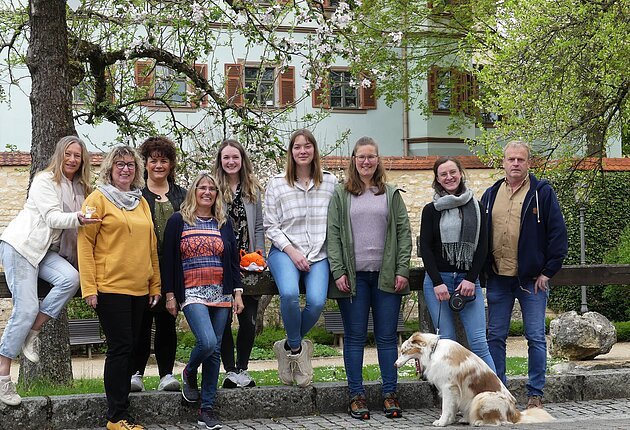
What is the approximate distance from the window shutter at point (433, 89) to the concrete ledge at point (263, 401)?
24748 mm

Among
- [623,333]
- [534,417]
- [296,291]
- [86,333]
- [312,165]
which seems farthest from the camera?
[623,333]

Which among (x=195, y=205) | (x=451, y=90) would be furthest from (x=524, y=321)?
(x=451, y=90)

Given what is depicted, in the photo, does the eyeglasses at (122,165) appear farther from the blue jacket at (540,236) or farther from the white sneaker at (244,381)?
the blue jacket at (540,236)

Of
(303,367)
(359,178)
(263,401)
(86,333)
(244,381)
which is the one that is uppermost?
(359,178)

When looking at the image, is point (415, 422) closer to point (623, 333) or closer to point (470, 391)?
point (470, 391)

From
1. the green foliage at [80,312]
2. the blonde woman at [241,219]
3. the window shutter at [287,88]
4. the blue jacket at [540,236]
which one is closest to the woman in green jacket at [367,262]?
the blonde woman at [241,219]

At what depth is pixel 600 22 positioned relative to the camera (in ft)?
53.4

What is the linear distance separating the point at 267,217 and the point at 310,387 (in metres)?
1.43

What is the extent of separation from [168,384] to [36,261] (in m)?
1.48

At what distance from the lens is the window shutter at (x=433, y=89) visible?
33.2m

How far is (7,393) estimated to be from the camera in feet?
24.2

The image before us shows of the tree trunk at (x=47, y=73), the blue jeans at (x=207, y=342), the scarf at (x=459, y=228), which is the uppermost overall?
the tree trunk at (x=47, y=73)

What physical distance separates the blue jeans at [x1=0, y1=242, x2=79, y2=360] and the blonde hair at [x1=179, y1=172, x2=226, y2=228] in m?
0.93

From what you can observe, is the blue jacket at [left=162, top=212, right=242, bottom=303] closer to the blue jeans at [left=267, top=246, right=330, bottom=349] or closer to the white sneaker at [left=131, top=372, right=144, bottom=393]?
the blue jeans at [left=267, top=246, right=330, bottom=349]
